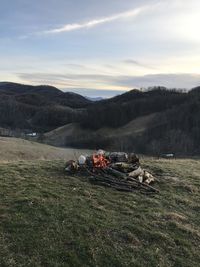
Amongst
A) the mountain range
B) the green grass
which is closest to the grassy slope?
the mountain range

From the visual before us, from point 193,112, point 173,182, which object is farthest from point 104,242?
point 193,112

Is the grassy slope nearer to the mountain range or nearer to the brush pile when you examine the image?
the mountain range

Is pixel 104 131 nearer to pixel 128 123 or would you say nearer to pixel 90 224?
pixel 128 123

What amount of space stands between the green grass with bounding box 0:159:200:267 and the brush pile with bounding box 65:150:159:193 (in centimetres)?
53

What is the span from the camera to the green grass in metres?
7.94

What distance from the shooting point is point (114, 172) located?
13648mm

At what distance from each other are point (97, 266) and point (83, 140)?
10223 cm

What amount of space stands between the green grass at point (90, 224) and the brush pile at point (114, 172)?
0.53m

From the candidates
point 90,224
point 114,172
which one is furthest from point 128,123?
point 90,224

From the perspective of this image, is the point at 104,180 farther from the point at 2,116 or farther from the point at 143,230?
the point at 2,116

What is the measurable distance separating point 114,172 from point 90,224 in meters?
4.54

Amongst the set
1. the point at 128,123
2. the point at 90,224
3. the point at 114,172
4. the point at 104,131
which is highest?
the point at 128,123

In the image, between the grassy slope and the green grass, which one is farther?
the grassy slope

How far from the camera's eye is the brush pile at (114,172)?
12.9 m
